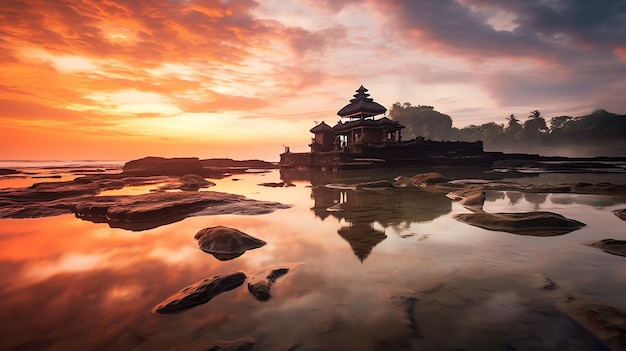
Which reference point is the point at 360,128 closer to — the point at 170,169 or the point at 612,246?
the point at 170,169

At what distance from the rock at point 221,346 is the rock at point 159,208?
15.2 feet

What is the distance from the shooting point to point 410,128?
86812 mm

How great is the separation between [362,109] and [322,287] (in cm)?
3384

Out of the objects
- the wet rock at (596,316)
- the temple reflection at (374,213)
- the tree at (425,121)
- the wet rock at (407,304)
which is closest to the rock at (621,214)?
the temple reflection at (374,213)

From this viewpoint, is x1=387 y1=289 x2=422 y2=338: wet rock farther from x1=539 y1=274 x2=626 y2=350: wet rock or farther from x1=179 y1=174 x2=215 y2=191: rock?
x1=179 y1=174 x2=215 y2=191: rock

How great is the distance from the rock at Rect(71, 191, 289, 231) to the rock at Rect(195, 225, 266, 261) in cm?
222

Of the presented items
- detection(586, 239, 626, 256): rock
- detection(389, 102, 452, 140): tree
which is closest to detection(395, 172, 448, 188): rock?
detection(586, 239, 626, 256): rock

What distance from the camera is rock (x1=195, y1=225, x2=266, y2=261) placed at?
4258 mm

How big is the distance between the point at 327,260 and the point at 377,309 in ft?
4.60

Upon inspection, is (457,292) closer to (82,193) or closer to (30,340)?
(30,340)

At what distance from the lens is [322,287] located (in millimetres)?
3014

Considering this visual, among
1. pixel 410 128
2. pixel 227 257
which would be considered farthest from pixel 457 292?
pixel 410 128

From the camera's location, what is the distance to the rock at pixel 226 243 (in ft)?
14.0

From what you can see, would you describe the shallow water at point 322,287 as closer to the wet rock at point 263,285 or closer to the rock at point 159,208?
the wet rock at point 263,285
